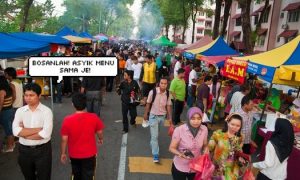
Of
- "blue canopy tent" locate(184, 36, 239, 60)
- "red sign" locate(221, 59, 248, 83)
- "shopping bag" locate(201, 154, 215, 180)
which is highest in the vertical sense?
"blue canopy tent" locate(184, 36, 239, 60)

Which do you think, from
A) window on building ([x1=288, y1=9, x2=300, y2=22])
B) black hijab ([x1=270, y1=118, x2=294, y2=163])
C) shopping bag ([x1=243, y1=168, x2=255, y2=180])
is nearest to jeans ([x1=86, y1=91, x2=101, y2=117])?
shopping bag ([x1=243, y1=168, x2=255, y2=180])

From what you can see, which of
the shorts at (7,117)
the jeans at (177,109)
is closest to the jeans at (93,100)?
the shorts at (7,117)

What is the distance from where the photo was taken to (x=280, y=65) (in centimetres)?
603

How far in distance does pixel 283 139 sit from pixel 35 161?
135 inches

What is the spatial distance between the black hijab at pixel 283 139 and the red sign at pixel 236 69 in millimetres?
3118

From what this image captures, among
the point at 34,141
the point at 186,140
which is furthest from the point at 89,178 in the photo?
the point at 186,140

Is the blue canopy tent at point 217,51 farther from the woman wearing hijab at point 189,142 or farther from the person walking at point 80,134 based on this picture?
the person walking at point 80,134

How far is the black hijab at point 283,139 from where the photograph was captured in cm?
416

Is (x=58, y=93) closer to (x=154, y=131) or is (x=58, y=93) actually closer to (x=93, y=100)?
(x=93, y=100)

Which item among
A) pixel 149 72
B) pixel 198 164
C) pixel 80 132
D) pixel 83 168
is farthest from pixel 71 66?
pixel 149 72

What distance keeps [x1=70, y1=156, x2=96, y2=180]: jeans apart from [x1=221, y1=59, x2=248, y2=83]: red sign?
4.30 meters

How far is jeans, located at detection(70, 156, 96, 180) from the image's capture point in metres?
4.41

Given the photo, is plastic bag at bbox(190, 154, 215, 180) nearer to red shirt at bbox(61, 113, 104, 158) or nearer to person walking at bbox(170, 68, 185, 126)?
red shirt at bbox(61, 113, 104, 158)

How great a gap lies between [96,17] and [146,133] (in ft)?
225
